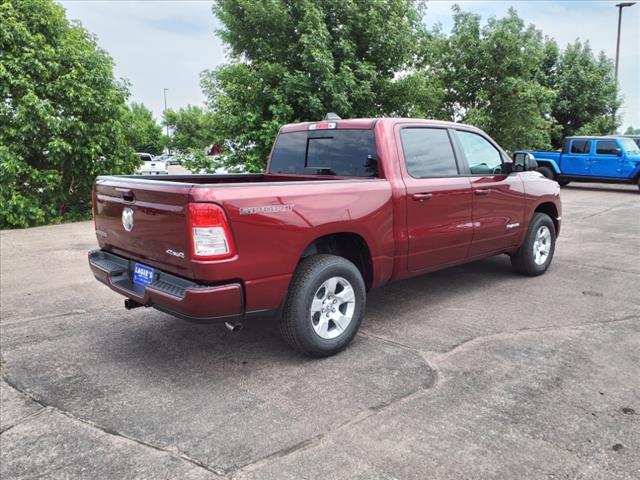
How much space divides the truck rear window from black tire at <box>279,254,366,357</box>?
974 millimetres

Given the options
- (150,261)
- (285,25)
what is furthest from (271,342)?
(285,25)

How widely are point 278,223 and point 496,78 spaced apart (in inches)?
591

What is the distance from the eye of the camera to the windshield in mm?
17016

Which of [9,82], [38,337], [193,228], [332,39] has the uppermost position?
[332,39]

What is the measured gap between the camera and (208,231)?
320 centimetres

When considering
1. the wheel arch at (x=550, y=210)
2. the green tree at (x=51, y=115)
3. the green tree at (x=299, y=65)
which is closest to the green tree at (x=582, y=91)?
the green tree at (x=299, y=65)

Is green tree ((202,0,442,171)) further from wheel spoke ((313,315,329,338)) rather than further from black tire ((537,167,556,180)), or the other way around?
black tire ((537,167,556,180))

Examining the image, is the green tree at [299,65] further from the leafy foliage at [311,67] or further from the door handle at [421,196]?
the door handle at [421,196]

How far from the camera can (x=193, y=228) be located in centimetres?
320

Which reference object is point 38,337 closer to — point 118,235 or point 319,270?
point 118,235

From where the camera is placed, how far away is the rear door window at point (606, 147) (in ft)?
56.2

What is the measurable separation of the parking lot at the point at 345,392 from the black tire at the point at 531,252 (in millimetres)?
632

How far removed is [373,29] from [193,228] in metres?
9.37

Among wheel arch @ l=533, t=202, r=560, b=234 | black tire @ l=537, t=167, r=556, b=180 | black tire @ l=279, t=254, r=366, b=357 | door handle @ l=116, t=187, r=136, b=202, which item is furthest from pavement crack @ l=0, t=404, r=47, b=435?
black tire @ l=537, t=167, r=556, b=180
